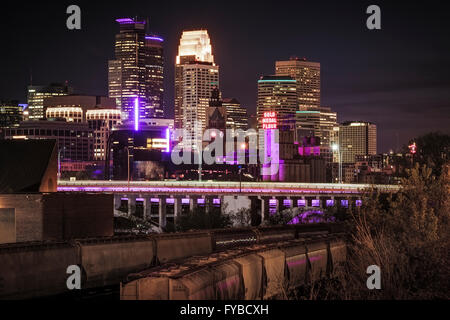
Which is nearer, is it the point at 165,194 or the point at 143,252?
the point at 143,252

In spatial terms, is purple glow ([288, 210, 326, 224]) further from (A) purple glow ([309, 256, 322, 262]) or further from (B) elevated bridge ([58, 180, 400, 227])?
(A) purple glow ([309, 256, 322, 262])

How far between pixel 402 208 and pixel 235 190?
68198 millimetres

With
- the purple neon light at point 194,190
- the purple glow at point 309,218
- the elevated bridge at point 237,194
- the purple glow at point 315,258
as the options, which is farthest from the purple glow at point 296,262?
the purple neon light at point 194,190

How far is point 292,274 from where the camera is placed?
36.0m

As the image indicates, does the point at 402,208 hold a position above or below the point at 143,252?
above

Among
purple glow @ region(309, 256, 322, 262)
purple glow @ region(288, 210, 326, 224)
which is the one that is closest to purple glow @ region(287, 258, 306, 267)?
purple glow @ region(309, 256, 322, 262)

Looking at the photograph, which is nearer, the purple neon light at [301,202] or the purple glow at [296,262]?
the purple glow at [296,262]

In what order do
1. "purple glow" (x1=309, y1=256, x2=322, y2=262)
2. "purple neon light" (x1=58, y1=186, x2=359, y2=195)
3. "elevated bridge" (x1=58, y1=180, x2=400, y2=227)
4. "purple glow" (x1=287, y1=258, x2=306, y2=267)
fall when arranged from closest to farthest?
1. "purple glow" (x1=287, y1=258, x2=306, y2=267)
2. "purple glow" (x1=309, y1=256, x2=322, y2=262)
3. "elevated bridge" (x1=58, y1=180, x2=400, y2=227)
4. "purple neon light" (x1=58, y1=186, x2=359, y2=195)

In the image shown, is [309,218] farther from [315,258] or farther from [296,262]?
[296,262]

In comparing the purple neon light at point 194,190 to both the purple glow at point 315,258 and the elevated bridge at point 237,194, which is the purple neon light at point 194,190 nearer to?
the elevated bridge at point 237,194
